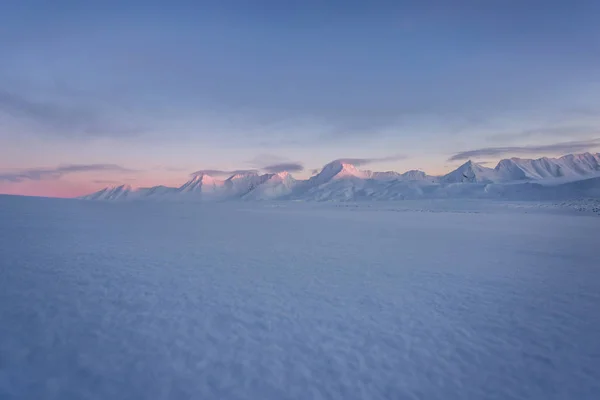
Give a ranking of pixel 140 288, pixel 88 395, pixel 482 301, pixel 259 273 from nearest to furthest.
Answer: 1. pixel 88 395
2. pixel 482 301
3. pixel 140 288
4. pixel 259 273

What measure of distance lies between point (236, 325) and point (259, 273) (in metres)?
4.35

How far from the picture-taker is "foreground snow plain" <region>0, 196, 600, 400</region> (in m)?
5.01

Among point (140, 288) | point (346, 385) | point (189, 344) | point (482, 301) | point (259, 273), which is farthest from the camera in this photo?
point (259, 273)

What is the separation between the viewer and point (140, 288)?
9484mm

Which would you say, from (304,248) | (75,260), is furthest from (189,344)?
(304,248)

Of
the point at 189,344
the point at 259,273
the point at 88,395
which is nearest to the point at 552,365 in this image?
the point at 189,344

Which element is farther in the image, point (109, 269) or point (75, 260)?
point (75, 260)

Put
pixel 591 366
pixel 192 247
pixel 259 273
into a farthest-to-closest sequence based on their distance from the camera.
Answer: pixel 192 247, pixel 259 273, pixel 591 366

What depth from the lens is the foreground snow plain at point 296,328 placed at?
5.01 metres

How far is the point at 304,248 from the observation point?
1656 centimetres

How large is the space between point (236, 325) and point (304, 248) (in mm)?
9696

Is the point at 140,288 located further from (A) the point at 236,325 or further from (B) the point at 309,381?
(B) the point at 309,381

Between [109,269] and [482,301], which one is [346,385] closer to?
[482,301]

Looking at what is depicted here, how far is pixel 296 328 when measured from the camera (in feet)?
22.6
